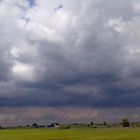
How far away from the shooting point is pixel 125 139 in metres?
79.3

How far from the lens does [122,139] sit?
7900 centimetres

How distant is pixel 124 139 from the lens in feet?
259

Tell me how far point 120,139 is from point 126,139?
1.31 m

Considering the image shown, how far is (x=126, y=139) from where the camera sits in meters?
79.2

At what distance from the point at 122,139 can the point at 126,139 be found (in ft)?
2.89

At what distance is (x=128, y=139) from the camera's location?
78438 millimetres

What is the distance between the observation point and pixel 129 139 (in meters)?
78.4

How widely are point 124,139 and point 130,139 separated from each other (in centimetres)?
134

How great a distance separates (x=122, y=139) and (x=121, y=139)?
0.21m

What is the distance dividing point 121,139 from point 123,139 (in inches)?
→ 16.2

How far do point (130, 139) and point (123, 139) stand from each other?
1.50m

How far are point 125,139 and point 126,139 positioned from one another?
0.75 feet

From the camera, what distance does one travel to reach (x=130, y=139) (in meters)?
78.4

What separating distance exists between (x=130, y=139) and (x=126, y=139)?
1.08m
